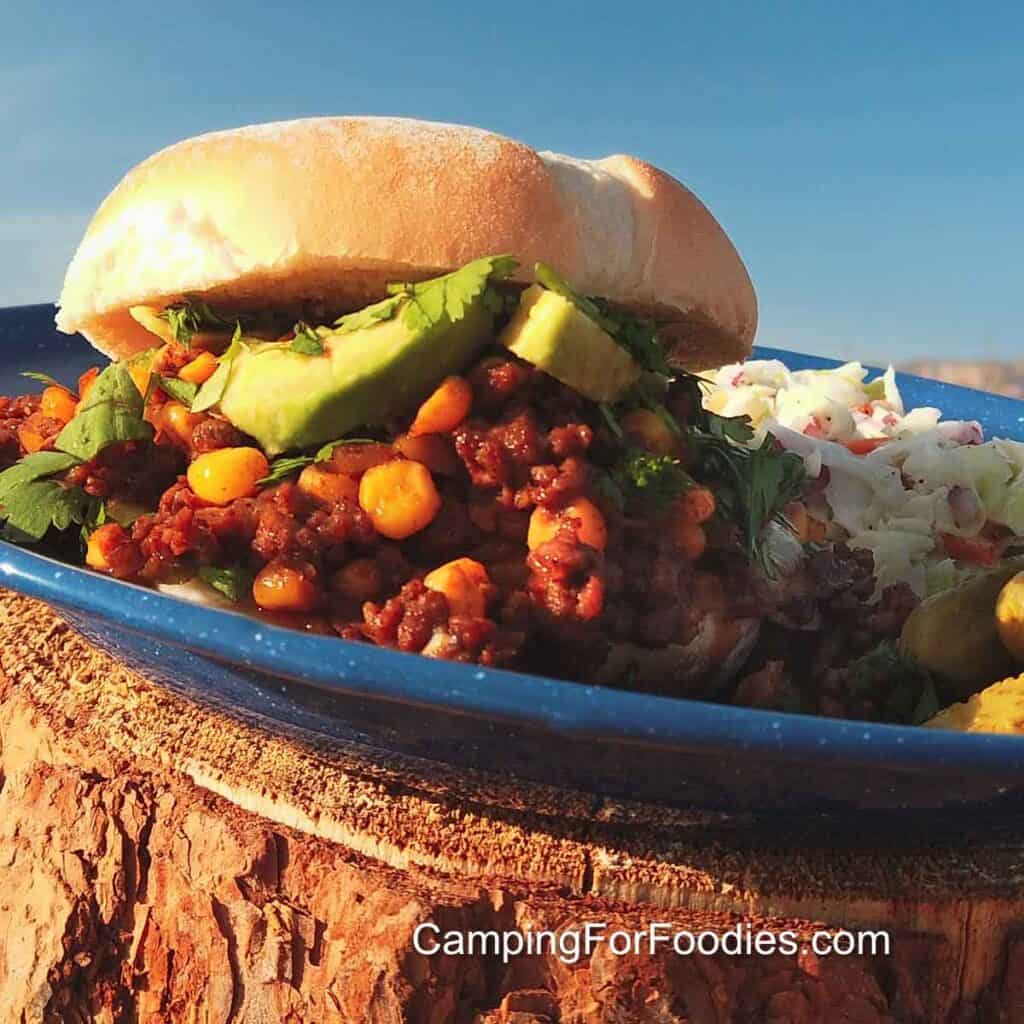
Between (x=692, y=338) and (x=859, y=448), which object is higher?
(x=692, y=338)

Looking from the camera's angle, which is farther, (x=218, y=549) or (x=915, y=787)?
(x=218, y=549)

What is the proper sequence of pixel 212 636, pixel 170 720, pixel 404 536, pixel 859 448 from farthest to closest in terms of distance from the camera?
pixel 859 448 → pixel 170 720 → pixel 404 536 → pixel 212 636

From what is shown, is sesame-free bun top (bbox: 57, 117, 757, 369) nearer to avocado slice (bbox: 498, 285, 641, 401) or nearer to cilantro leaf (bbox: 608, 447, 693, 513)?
avocado slice (bbox: 498, 285, 641, 401)

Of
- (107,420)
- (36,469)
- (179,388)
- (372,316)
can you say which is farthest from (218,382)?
(36,469)

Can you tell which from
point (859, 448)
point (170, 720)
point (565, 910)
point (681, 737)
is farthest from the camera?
point (859, 448)

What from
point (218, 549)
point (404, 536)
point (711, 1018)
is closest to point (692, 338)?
point (404, 536)

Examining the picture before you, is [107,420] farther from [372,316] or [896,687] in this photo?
[896,687]

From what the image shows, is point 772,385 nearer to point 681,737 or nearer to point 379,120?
point 379,120

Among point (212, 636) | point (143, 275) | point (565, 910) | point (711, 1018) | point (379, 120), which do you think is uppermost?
point (379, 120)

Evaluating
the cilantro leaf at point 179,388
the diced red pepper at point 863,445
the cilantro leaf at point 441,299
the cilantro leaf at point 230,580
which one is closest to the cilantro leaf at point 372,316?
the cilantro leaf at point 441,299
